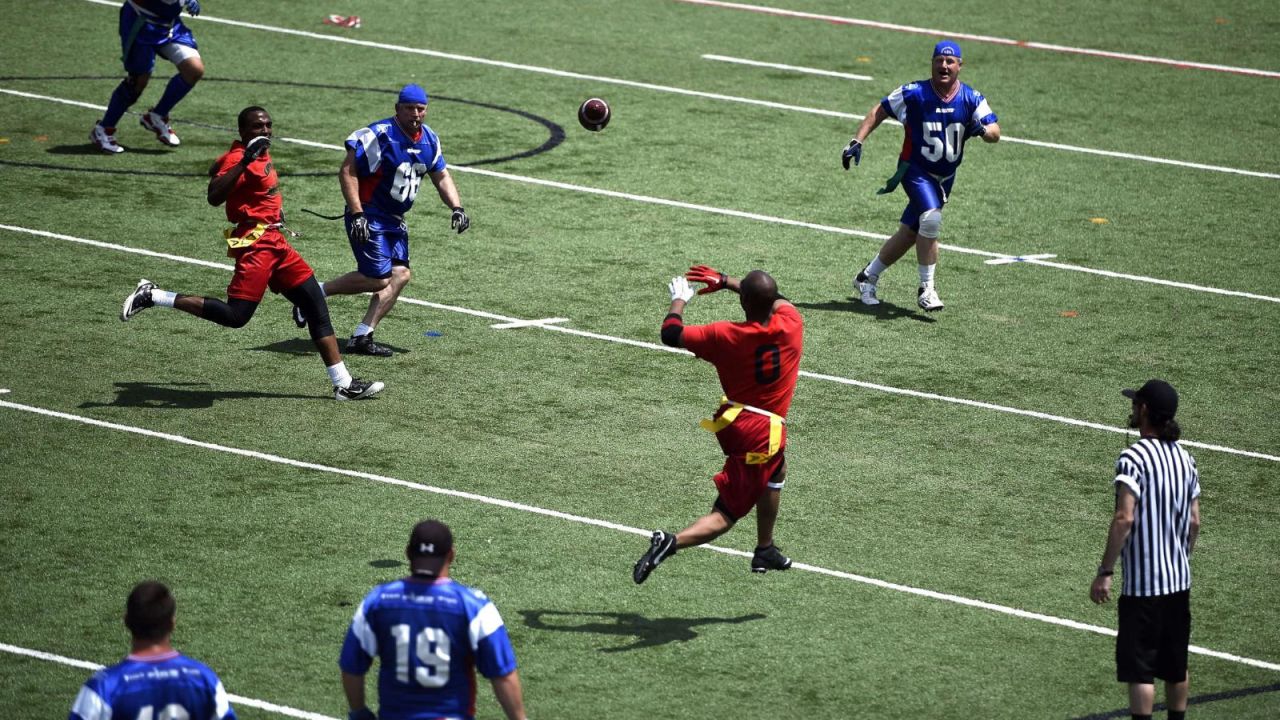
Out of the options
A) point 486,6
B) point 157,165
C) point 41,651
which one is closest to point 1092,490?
point 41,651

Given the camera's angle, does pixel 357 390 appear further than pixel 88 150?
No

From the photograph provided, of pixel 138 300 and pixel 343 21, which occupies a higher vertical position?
pixel 343 21

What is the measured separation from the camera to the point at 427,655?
6.34 m

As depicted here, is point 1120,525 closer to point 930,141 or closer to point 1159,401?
point 1159,401

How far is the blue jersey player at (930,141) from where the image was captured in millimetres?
14633

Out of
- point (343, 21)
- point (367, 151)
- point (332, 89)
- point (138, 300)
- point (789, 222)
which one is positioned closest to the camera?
point (138, 300)

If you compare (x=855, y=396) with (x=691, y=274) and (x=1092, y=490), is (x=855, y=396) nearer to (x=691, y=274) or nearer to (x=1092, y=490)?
(x=1092, y=490)

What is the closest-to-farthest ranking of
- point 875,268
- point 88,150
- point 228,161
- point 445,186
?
point 228,161 → point 445,186 → point 875,268 → point 88,150

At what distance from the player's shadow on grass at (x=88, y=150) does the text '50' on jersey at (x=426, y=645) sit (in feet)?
42.0

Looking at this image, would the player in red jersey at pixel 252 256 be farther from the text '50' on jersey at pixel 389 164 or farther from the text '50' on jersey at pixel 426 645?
the text '50' on jersey at pixel 426 645

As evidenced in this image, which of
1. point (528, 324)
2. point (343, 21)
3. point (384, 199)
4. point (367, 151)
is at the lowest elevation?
point (528, 324)

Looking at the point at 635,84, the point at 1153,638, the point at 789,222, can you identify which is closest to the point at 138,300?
the point at 789,222

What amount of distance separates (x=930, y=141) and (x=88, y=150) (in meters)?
8.78

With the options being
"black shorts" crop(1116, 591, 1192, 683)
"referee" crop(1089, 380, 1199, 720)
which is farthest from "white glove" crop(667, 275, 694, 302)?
"black shorts" crop(1116, 591, 1192, 683)
